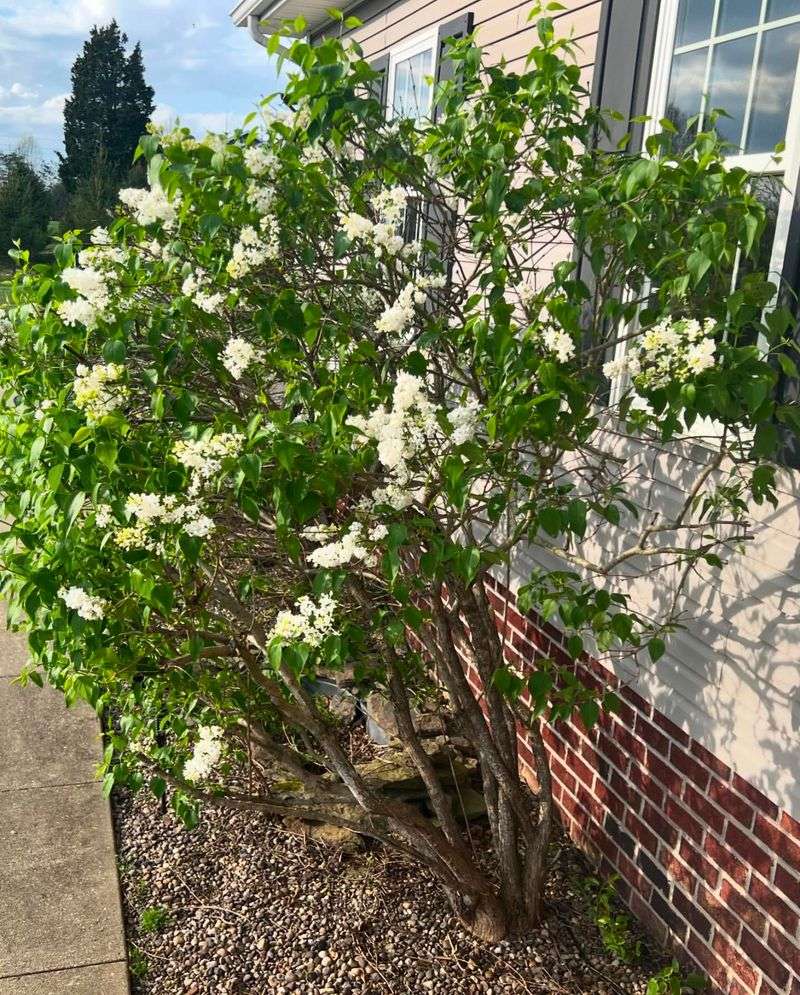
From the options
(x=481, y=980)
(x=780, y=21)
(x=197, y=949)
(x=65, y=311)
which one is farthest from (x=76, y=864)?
(x=780, y=21)

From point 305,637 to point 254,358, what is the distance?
3.05 feet

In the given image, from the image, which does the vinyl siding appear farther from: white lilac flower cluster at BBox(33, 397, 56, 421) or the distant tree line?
the distant tree line

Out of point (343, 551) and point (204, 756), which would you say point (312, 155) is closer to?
point (343, 551)

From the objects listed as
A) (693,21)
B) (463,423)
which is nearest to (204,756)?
(463,423)

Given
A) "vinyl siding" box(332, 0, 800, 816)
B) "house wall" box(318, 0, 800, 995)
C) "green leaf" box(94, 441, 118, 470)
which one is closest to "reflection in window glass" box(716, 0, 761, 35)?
"vinyl siding" box(332, 0, 800, 816)

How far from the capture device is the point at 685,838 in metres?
3.09

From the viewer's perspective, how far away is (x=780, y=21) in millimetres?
2717

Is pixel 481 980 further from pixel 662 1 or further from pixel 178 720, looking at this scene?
pixel 662 1

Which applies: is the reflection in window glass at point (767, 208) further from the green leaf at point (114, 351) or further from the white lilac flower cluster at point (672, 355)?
the green leaf at point (114, 351)

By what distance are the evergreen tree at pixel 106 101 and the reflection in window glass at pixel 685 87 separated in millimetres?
34730

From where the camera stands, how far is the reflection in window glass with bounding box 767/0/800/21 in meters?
2.67

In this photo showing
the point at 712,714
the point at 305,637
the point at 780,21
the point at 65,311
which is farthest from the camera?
the point at 712,714

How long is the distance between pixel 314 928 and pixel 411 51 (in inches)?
208

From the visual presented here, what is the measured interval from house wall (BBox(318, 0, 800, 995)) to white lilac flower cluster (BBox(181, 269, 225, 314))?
1490mm
